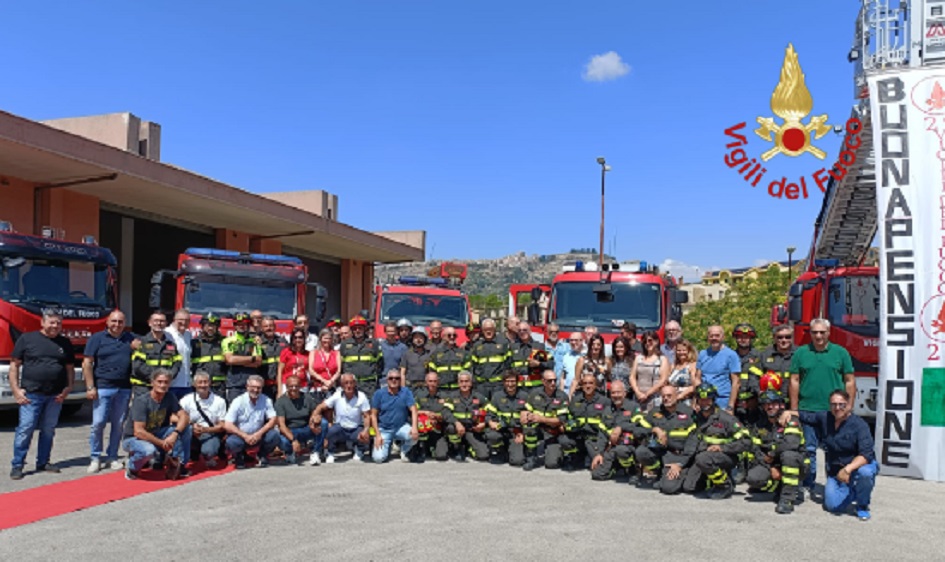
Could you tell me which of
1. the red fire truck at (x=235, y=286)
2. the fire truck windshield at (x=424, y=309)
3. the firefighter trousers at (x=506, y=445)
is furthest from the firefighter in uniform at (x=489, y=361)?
the red fire truck at (x=235, y=286)

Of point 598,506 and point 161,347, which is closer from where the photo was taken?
point 598,506

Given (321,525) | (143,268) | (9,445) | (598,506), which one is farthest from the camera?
(143,268)

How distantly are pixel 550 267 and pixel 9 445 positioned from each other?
526 feet

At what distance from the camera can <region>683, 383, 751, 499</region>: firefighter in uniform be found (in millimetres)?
6680

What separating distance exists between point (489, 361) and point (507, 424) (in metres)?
0.90

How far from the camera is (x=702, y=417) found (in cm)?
693

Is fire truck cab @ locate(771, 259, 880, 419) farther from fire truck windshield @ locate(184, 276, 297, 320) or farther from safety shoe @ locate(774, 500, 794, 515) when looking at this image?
fire truck windshield @ locate(184, 276, 297, 320)

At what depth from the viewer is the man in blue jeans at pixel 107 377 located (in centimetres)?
739

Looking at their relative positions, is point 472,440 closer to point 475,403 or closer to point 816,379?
point 475,403

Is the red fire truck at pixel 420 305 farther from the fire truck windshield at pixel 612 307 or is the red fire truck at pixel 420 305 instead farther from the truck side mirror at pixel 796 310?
the truck side mirror at pixel 796 310

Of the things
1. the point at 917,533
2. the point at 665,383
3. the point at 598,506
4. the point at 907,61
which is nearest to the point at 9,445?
the point at 598,506

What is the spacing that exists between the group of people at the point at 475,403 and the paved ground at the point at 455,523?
387 mm

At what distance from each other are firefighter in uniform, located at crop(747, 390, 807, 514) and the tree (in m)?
22.4

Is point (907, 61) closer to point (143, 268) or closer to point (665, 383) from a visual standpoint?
point (665, 383)
